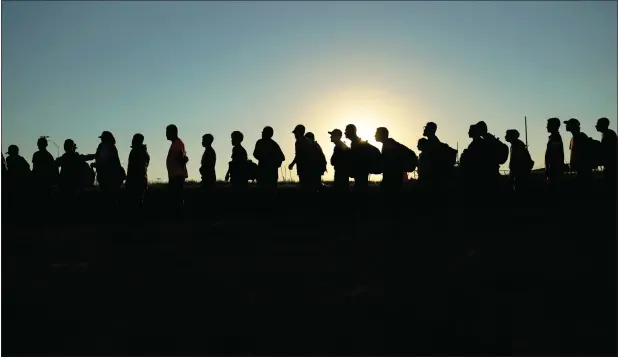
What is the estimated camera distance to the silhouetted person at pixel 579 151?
46.7 ft

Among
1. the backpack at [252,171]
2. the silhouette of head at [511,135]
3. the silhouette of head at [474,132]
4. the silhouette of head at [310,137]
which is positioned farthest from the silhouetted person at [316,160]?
the silhouette of head at [511,135]

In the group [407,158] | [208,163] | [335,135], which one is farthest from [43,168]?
[407,158]

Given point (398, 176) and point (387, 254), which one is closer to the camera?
point (387, 254)

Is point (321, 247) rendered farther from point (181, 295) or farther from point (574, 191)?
point (574, 191)

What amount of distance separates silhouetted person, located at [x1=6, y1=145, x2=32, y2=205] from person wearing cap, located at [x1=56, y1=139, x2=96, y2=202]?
2.12ft

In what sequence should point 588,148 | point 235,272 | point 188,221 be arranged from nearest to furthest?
point 235,272 → point 188,221 → point 588,148

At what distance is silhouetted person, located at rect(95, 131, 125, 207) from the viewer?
1418 centimetres

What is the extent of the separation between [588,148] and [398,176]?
12.4ft

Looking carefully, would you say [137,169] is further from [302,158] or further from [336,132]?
[336,132]

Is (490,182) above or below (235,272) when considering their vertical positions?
above

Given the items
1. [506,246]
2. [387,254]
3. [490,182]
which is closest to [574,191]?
[490,182]

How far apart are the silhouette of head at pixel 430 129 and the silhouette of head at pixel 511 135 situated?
1.63 meters

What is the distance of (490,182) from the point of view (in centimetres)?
1363

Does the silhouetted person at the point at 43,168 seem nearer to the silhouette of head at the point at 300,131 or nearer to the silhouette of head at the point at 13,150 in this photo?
the silhouette of head at the point at 13,150
